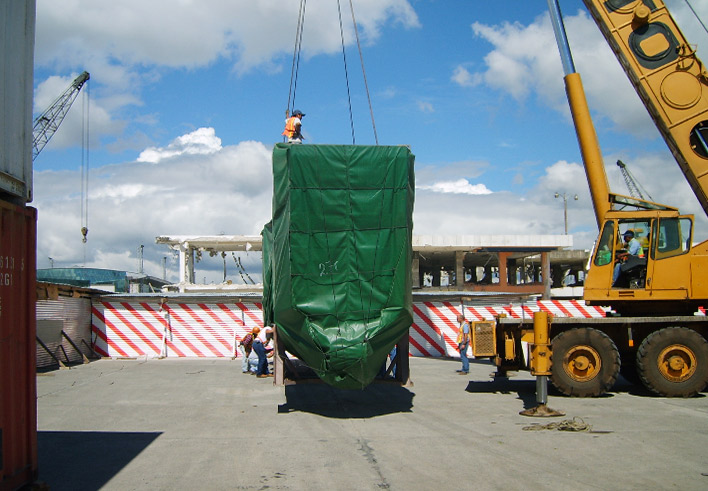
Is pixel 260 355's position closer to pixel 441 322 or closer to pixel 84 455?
pixel 441 322

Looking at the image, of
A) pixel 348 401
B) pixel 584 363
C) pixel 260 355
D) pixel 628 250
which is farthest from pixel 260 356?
pixel 628 250

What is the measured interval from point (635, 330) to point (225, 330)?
45.6 feet

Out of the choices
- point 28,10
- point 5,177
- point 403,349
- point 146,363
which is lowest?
point 146,363

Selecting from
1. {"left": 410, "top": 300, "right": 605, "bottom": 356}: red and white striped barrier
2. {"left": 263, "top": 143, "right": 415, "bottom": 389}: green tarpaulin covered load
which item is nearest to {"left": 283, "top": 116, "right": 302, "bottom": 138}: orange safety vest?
{"left": 263, "top": 143, "right": 415, "bottom": 389}: green tarpaulin covered load

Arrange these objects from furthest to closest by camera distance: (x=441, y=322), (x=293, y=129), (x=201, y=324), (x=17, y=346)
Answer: (x=441, y=322)
(x=201, y=324)
(x=293, y=129)
(x=17, y=346)

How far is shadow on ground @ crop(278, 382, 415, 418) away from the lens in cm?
1117

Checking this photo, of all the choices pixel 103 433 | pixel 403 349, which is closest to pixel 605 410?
pixel 403 349

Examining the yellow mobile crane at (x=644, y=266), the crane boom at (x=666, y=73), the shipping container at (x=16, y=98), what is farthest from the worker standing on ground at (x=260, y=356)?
the crane boom at (x=666, y=73)

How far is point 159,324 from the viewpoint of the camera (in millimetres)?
21625

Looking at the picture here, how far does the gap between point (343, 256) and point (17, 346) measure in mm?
5167

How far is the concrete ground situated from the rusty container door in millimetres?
868

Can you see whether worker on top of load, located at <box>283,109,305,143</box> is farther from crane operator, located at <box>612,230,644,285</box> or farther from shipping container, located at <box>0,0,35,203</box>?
crane operator, located at <box>612,230,644,285</box>

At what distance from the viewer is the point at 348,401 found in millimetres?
12336

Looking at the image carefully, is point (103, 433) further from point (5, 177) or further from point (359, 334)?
point (5, 177)
